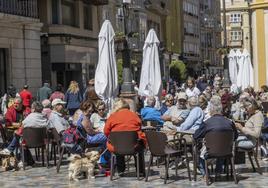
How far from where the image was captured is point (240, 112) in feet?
58.3

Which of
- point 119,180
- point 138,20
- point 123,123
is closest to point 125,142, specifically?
point 123,123

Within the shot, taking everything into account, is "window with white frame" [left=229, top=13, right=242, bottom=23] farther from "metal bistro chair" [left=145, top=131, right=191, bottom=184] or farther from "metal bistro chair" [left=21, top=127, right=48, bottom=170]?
"metal bistro chair" [left=145, top=131, right=191, bottom=184]

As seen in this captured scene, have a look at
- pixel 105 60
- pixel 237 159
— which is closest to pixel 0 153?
pixel 105 60

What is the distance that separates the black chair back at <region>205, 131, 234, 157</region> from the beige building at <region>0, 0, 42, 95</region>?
57.5 feet

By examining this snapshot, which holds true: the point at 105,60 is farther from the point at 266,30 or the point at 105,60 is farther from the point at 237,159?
the point at 266,30

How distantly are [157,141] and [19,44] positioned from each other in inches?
739

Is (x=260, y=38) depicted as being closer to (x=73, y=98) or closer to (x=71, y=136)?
(x=73, y=98)

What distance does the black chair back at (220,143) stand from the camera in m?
11.4

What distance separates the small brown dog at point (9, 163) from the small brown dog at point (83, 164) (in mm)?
2153

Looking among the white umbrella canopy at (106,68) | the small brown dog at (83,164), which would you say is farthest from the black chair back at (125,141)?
the white umbrella canopy at (106,68)

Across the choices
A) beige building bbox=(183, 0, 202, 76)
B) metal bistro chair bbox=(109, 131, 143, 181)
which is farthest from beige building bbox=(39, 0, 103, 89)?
beige building bbox=(183, 0, 202, 76)

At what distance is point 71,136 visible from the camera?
1334 centimetres

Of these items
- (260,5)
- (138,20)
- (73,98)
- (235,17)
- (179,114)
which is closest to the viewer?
(179,114)

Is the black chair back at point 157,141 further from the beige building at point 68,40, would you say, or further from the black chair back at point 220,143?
the beige building at point 68,40
